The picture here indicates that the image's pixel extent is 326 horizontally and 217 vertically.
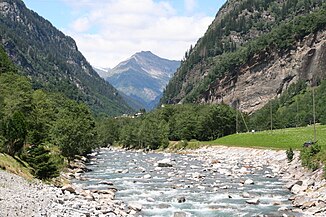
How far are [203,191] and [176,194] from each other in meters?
3.43

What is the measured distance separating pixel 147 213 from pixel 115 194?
33.2 feet

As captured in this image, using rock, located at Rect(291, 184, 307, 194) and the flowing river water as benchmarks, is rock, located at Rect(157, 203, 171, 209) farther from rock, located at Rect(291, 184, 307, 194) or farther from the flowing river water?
rock, located at Rect(291, 184, 307, 194)

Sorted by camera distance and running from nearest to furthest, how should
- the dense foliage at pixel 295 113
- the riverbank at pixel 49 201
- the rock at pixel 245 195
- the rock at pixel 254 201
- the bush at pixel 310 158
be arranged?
the riverbank at pixel 49 201 → the rock at pixel 254 201 → the rock at pixel 245 195 → the bush at pixel 310 158 → the dense foliage at pixel 295 113

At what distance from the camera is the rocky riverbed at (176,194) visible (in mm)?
31719

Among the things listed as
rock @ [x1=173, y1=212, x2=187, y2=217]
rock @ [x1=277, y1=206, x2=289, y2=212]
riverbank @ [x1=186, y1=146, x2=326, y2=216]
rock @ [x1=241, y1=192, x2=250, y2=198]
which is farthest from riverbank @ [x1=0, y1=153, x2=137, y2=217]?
riverbank @ [x1=186, y1=146, x2=326, y2=216]

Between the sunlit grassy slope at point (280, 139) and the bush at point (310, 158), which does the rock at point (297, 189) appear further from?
the sunlit grassy slope at point (280, 139)

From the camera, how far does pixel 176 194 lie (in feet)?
149

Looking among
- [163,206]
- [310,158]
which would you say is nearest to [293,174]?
[310,158]

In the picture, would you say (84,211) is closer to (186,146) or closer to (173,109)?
(186,146)

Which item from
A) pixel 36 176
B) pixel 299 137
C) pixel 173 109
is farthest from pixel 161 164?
pixel 173 109

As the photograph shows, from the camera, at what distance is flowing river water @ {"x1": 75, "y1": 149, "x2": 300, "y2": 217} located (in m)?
37.0

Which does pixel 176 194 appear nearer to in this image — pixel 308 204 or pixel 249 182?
pixel 249 182

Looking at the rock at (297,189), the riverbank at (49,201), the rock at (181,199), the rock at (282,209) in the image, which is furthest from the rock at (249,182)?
the riverbank at (49,201)

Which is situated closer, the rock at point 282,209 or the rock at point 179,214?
the rock at point 179,214
